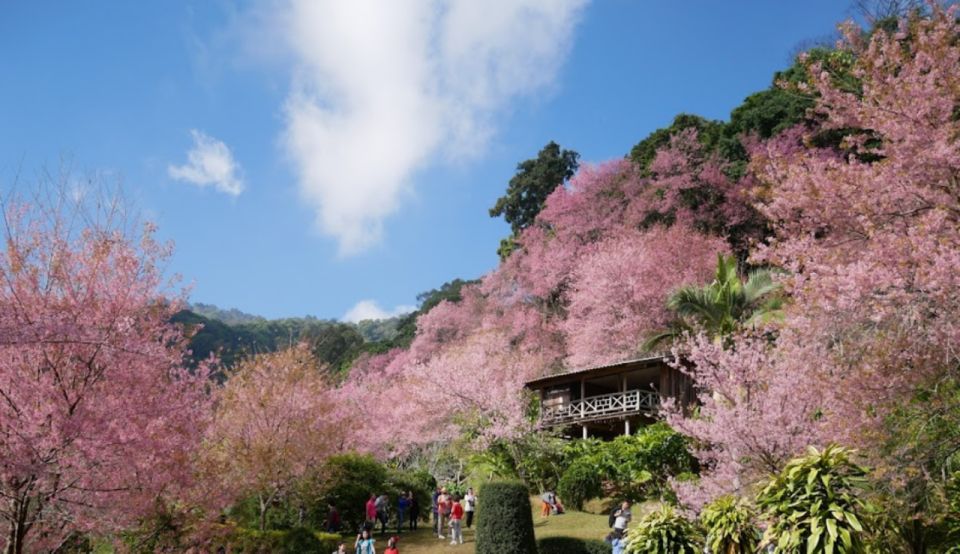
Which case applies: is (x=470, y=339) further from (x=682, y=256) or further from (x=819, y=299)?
(x=819, y=299)

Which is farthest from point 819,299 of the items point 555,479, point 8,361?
point 555,479

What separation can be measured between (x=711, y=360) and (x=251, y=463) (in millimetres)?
12225

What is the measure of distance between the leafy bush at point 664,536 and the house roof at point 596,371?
16.5 meters

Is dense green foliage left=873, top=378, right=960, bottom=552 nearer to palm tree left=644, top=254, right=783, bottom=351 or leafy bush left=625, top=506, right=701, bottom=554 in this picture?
leafy bush left=625, top=506, right=701, bottom=554

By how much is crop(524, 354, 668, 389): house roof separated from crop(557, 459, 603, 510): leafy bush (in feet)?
19.8

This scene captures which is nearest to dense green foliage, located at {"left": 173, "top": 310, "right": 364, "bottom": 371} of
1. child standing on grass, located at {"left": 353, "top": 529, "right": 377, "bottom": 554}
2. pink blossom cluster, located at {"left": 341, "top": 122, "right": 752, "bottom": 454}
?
pink blossom cluster, located at {"left": 341, "top": 122, "right": 752, "bottom": 454}

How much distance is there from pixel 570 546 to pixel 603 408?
41.7 ft

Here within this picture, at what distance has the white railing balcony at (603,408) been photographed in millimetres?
28156

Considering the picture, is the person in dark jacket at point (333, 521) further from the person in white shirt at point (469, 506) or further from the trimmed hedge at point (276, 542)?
the person in white shirt at point (469, 506)

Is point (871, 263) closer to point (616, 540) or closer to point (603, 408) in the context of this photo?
point (616, 540)

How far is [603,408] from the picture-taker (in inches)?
1150

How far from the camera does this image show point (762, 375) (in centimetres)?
1630

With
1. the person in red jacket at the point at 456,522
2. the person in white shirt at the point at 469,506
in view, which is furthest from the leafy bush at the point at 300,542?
the person in white shirt at the point at 469,506

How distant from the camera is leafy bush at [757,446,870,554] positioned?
7488 millimetres
